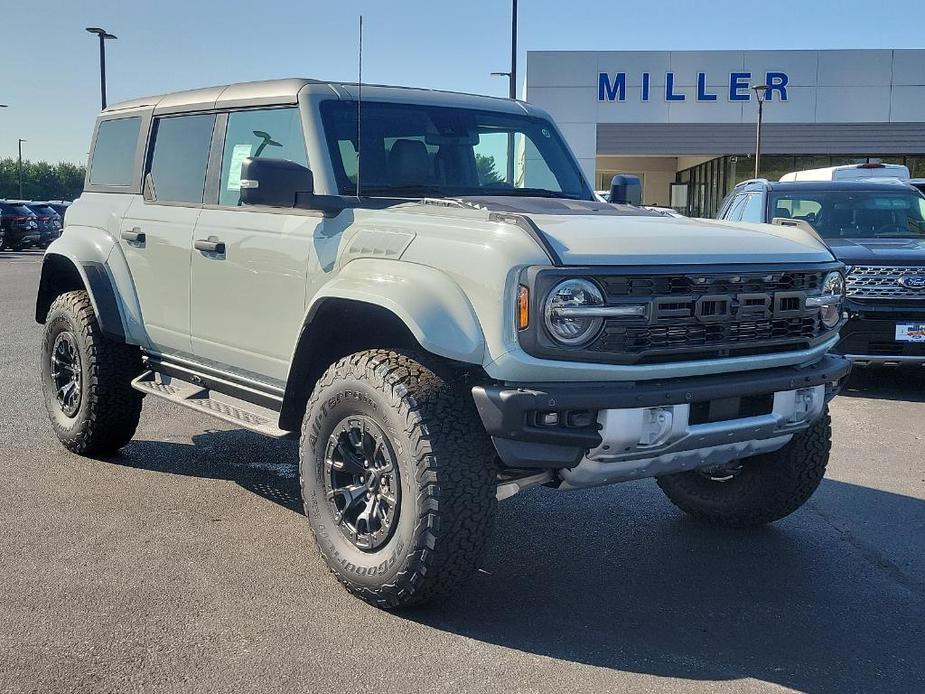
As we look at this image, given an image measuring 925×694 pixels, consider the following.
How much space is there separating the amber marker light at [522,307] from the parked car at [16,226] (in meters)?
31.1

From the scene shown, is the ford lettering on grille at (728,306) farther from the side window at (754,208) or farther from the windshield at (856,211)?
the side window at (754,208)

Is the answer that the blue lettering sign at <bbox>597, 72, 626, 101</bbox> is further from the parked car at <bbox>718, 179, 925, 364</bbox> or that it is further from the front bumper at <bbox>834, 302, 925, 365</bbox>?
the front bumper at <bbox>834, 302, 925, 365</bbox>

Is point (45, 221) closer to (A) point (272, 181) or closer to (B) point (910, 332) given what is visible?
(B) point (910, 332)

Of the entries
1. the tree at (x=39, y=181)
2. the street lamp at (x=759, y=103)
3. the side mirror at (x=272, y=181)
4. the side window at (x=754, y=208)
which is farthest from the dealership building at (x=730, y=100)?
the tree at (x=39, y=181)

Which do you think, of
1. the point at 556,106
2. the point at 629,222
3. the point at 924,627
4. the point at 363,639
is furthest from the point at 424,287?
the point at 556,106

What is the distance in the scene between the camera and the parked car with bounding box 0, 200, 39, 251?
1223 inches

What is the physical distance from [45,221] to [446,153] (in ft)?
101

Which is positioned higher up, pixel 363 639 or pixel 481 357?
pixel 481 357

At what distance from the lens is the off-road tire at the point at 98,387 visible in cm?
562

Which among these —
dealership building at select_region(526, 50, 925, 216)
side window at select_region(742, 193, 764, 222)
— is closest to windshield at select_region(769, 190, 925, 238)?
side window at select_region(742, 193, 764, 222)

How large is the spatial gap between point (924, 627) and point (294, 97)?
3424 millimetres

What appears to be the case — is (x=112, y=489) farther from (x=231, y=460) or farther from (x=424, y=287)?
(x=424, y=287)

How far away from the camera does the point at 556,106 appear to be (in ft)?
105

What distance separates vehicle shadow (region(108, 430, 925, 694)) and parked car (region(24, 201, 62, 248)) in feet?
96.4
